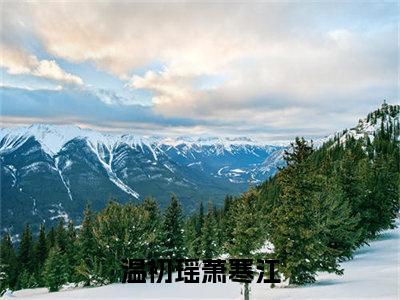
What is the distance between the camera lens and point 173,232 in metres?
61.0

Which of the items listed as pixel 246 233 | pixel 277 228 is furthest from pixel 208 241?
pixel 246 233

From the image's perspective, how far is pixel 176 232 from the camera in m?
61.2

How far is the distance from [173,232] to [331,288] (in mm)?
34719

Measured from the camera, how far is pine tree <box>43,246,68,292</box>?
221 feet

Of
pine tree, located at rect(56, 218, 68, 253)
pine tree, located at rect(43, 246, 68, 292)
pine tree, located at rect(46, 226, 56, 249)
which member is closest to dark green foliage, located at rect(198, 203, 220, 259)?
pine tree, located at rect(43, 246, 68, 292)

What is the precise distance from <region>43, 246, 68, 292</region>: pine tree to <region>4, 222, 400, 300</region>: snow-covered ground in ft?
78.0

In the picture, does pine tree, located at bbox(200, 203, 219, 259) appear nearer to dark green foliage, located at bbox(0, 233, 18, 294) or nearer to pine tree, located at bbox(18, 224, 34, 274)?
dark green foliage, located at bbox(0, 233, 18, 294)

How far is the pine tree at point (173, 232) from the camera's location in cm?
6016

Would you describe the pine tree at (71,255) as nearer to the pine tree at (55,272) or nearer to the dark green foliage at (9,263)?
the pine tree at (55,272)

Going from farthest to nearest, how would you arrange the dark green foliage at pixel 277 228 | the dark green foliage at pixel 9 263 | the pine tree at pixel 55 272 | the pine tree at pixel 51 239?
1. the pine tree at pixel 51 239
2. the dark green foliage at pixel 9 263
3. the pine tree at pixel 55 272
4. the dark green foliage at pixel 277 228

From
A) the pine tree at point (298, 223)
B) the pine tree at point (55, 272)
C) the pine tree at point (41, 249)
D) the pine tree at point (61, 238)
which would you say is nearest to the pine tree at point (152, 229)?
the pine tree at point (55, 272)

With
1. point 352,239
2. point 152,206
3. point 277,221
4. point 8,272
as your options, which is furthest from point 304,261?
point 8,272

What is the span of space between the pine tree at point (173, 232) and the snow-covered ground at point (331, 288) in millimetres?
12836

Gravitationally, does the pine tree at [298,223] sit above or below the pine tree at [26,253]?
above
